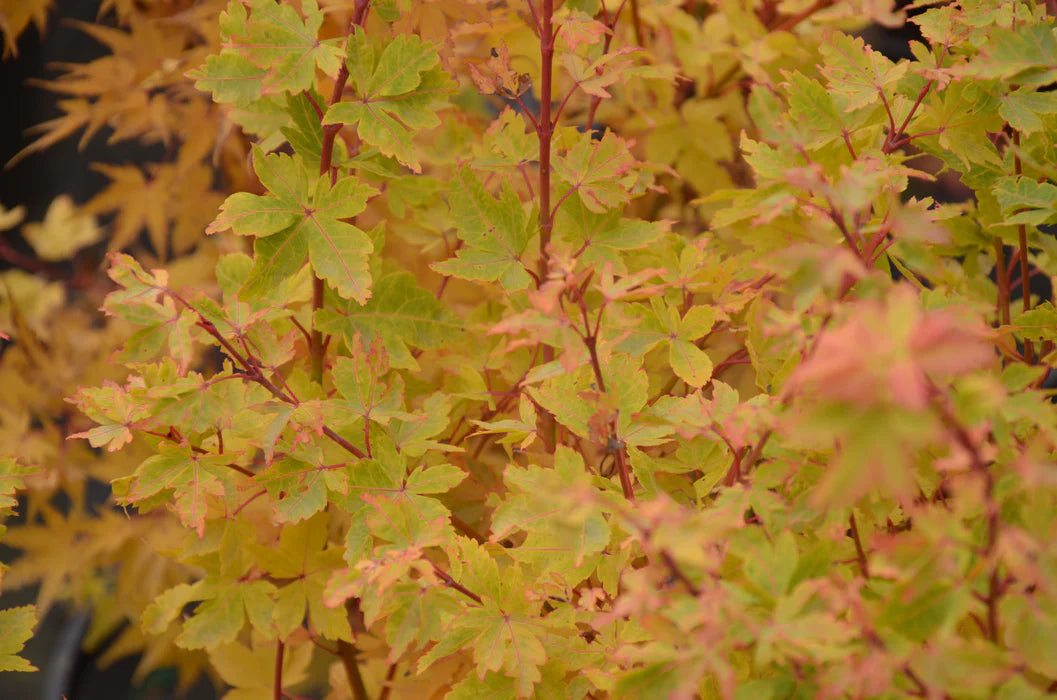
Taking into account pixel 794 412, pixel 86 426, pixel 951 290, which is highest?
pixel 794 412

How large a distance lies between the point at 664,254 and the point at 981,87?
0.95ft

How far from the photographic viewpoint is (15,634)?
0.70m

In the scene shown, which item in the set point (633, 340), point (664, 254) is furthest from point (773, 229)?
point (633, 340)

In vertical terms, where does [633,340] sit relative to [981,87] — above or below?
below

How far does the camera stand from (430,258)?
1.07 m

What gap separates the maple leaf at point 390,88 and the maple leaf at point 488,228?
0.05m

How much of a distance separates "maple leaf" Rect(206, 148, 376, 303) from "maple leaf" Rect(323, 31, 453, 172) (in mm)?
43

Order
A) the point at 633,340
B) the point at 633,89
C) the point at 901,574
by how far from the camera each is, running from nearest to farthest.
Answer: the point at 901,574 < the point at 633,340 < the point at 633,89

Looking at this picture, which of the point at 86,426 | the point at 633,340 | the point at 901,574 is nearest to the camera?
the point at 901,574

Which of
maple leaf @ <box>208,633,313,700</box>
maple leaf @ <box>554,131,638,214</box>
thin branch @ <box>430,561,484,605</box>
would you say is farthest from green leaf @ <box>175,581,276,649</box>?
maple leaf @ <box>554,131,638,214</box>

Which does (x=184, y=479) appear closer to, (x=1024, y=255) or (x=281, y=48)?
(x=281, y=48)

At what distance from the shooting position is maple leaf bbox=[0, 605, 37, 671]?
0.69 m

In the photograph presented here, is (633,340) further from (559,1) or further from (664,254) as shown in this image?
(559,1)

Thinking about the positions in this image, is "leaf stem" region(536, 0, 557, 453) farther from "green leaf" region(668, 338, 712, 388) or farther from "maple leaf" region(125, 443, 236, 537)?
"maple leaf" region(125, 443, 236, 537)
